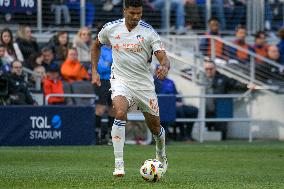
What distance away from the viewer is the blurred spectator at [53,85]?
75.0ft

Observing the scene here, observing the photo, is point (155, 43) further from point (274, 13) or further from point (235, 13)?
point (274, 13)

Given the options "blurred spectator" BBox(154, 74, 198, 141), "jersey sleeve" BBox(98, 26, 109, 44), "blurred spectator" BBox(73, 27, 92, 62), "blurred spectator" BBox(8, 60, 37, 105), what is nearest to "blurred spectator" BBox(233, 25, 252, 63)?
"blurred spectator" BBox(154, 74, 198, 141)

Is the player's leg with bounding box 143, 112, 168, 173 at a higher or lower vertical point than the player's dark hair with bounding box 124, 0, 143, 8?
lower

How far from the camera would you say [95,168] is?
15.1 metres

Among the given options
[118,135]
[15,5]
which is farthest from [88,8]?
[118,135]

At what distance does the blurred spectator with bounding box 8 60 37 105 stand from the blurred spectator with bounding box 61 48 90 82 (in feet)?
5.63

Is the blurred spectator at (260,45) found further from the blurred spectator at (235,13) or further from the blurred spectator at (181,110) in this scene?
the blurred spectator at (181,110)

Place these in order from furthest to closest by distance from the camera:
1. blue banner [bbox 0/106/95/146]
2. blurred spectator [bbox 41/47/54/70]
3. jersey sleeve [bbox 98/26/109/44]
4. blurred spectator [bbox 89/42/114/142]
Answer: blurred spectator [bbox 41/47/54/70] < blue banner [bbox 0/106/95/146] < blurred spectator [bbox 89/42/114/142] < jersey sleeve [bbox 98/26/109/44]

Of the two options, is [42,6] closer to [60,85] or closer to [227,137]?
[60,85]

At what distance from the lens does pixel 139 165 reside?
16.0 meters

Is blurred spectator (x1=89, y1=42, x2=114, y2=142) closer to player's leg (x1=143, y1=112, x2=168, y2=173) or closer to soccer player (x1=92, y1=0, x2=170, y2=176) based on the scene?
player's leg (x1=143, y1=112, x2=168, y2=173)

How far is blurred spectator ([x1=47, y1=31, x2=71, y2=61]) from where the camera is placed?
79.7 ft

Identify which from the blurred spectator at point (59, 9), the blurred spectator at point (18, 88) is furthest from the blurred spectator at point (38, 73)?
the blurred spectator at point (59, 9)

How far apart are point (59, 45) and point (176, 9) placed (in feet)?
16.0
